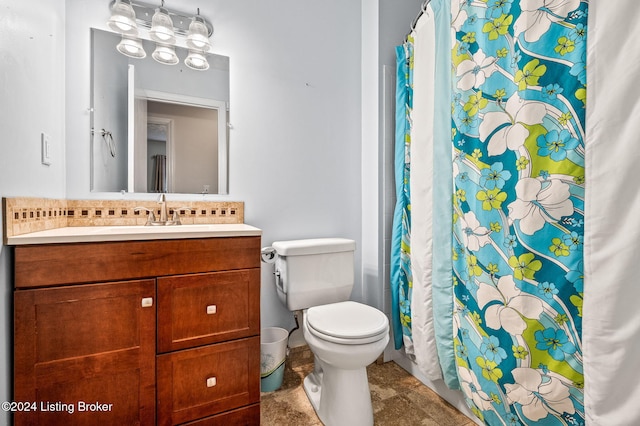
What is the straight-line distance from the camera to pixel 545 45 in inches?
38.0

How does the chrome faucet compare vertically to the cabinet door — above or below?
above

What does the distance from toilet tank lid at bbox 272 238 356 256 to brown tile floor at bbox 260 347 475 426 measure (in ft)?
2.45

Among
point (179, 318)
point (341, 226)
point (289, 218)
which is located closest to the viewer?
point (179, 318)

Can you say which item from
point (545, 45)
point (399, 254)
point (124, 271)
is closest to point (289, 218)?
point (399, 254)

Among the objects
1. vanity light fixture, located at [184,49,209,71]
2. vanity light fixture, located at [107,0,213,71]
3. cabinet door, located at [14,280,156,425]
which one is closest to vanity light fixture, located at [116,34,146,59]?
vanity light fixture, located at [107,0,213,71]

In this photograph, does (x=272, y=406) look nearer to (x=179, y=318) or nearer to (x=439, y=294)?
(x=179, y=318)

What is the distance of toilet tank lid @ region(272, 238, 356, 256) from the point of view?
156cm

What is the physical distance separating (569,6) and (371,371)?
1873 millimetres

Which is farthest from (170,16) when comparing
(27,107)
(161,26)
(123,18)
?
(27,107)

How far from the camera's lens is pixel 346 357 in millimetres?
1231

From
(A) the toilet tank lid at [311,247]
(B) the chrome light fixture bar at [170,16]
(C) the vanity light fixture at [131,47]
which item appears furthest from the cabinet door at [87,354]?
(B) the chrome light fixture bar at [170,16]

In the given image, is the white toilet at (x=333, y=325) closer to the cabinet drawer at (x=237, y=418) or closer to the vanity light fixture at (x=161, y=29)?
the cabinet drawer at (x=237, y=418)

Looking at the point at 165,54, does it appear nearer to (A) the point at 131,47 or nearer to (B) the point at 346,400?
(A) the point at 131,47

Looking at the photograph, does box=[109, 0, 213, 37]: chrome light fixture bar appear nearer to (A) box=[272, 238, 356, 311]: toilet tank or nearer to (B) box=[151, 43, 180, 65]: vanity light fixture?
(B) box=[151, 43, 180, 65]: vanity light fixture
